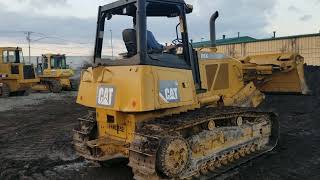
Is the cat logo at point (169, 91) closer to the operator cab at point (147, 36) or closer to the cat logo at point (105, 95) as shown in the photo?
the operator cab at point (147, 36)

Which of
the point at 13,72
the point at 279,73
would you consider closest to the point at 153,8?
the point at 279,73

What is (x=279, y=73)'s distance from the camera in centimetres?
955

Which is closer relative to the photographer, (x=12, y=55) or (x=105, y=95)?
(x=105, y=95)

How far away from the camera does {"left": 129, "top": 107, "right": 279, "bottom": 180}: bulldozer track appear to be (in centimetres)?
562

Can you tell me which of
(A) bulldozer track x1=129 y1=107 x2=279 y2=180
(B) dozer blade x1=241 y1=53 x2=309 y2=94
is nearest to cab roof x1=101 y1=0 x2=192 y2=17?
(A) bulldozer track x1=129 y1=107 x2=279 y2=180

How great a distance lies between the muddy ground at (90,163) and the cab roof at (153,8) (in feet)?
9.33

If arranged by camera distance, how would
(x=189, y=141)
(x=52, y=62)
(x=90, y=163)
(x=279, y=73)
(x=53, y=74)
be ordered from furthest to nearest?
(x=52, y=62) → (x=53, y=74) → (x=279, y=73) → (x=90, y=163) → (x=189, y=141)

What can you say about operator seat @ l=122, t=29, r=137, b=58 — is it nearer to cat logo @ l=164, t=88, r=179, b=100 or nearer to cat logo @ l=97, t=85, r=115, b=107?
Answer: cat logo @ l=97, t=85, r=115, b=107

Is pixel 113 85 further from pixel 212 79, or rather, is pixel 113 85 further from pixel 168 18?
pixel 212 79

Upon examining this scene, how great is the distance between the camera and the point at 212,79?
7.71 metres

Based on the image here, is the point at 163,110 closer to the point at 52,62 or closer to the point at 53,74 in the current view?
the point at 53,74

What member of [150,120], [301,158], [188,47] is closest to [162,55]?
[188,47]

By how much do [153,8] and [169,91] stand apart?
1.55m

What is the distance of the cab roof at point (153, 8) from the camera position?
6.47m
